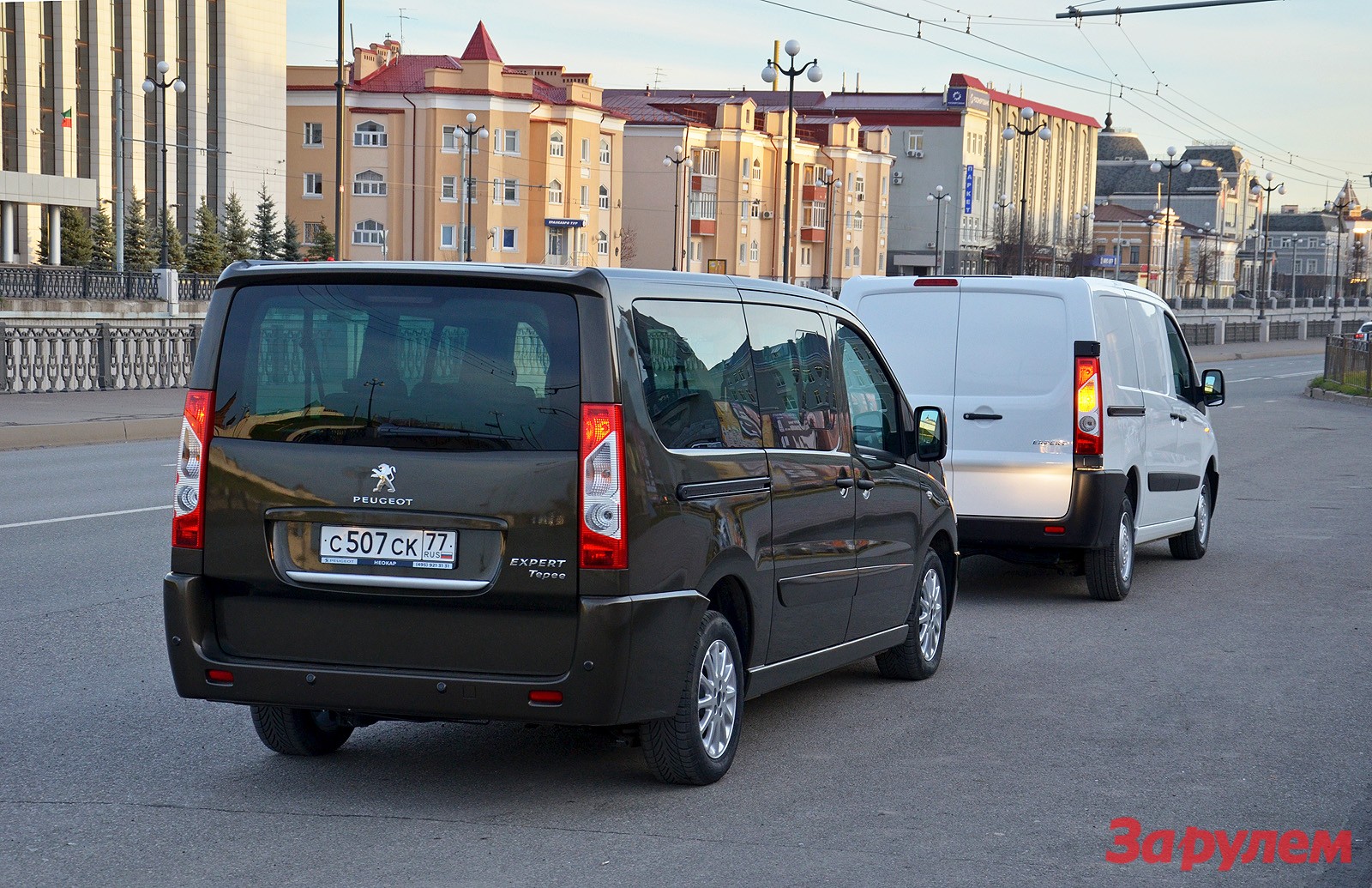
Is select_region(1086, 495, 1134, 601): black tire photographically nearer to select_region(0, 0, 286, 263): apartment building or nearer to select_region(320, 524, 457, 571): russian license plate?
select_region(320, 524, 457, 571): russian license plate

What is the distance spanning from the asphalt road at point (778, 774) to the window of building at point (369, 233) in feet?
273

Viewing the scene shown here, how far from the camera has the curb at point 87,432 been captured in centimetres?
1959

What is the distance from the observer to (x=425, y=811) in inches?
209

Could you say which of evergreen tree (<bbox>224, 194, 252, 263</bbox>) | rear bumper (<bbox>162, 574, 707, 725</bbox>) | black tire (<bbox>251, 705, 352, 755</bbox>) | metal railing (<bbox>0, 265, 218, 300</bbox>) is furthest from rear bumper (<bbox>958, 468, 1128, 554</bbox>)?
evergreen tree (<bbox>224, 194, 252, 263</bbox>)

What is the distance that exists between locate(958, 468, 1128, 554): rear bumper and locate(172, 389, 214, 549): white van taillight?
568cm

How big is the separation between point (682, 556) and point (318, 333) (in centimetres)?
137

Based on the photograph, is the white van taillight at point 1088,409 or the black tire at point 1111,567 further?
the black tire at point 1111,567

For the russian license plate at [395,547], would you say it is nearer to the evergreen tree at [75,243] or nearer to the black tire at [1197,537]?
the black tire at [1197,537]

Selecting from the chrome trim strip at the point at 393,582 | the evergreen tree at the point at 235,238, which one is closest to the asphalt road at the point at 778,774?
the chrome trim strip at the point at 393,582

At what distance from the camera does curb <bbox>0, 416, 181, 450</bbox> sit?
64.3 ft

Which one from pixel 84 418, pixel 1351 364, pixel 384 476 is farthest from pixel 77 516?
pixel 1351 364

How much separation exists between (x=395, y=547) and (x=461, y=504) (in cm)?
26

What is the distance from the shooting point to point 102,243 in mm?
58906

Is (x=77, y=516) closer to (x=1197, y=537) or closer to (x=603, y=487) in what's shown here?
(x=1197, y=537)
